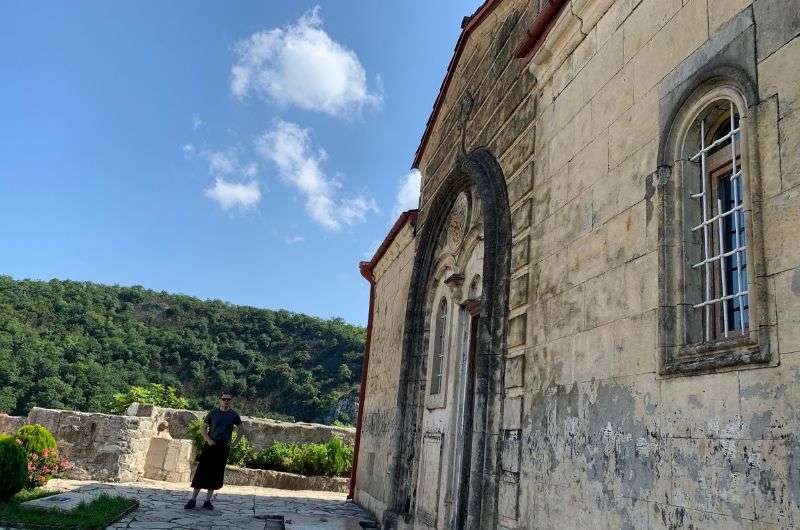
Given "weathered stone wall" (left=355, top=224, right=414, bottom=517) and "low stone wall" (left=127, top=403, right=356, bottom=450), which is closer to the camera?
"weathered stone wall" (left=355, top=224, right=414, bottom=517)

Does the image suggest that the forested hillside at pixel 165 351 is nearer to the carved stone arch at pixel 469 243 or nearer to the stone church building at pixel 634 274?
the carved stone arch at pixel 469 243

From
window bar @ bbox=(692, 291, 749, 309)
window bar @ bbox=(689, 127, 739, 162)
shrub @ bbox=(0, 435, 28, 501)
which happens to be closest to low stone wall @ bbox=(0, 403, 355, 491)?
shrub @ bbox=(0, 435, 28, 501)

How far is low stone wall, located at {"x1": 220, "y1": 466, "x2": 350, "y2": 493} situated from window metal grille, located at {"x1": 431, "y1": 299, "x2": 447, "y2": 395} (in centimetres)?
600

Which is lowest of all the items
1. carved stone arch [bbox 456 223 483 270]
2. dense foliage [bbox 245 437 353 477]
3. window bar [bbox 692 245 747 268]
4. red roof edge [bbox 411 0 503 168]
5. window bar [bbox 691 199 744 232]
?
dense foliage [bbox 245 437 353 477]

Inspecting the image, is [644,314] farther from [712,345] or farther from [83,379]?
[83,379]

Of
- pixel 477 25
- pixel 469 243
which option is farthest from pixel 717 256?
pixel 477 25

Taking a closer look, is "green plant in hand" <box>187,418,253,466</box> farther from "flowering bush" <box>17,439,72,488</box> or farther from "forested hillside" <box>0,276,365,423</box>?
"forested hillside" <box>0,276,365,423</box>

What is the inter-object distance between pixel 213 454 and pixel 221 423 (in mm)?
411

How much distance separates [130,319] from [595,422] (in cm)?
5273

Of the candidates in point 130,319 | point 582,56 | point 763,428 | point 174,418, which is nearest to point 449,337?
point 582,56

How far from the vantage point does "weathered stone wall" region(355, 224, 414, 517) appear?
30.3ft

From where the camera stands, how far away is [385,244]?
11.3 m

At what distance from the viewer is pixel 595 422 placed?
3658mm

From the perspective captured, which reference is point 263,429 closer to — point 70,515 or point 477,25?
point 70,515
